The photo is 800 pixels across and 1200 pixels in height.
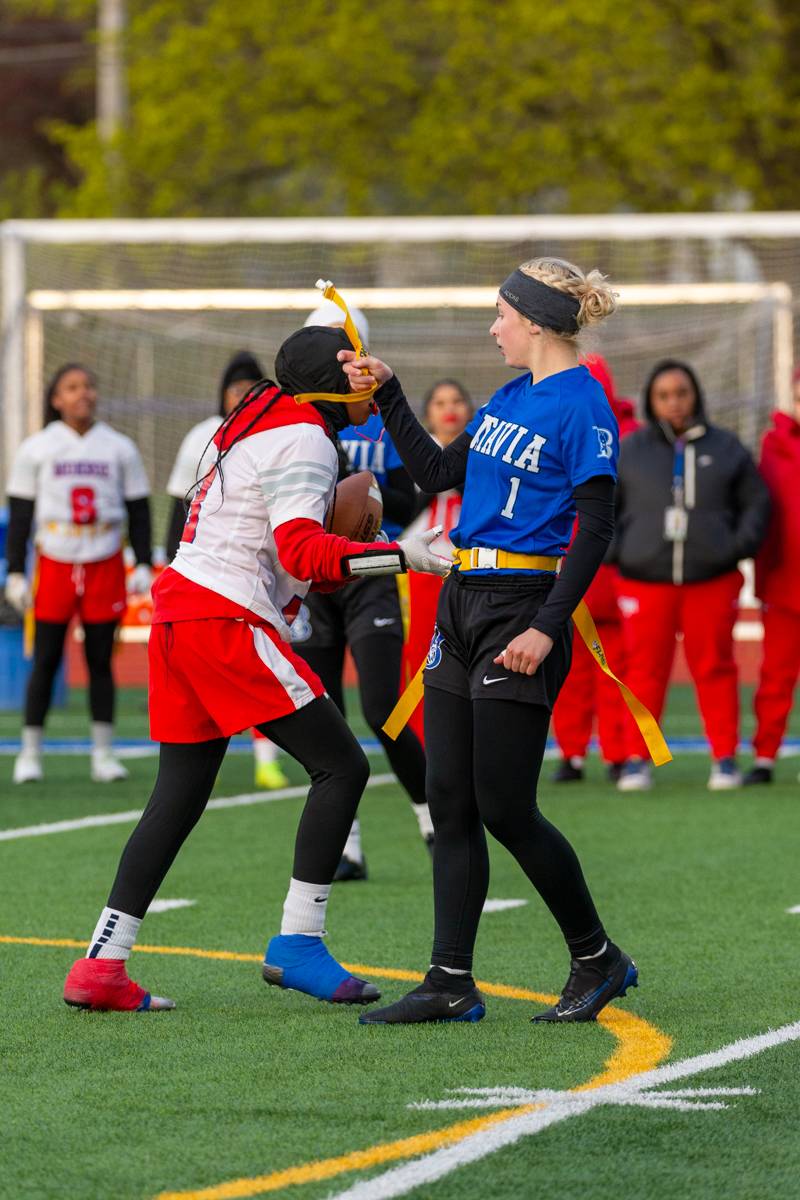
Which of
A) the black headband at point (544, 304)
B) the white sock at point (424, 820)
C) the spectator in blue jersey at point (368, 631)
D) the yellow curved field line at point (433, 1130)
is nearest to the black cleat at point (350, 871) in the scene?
the spectator in blue jersey at point (368, 631)

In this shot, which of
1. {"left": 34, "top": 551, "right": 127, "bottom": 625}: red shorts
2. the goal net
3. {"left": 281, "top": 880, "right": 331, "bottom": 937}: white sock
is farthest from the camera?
the goal net

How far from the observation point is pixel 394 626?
27.6 feet

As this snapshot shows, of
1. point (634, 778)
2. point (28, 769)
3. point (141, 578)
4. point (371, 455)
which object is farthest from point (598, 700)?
point (371, 455)

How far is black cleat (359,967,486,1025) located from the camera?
18.6 ft

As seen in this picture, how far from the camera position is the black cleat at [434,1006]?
5.66 meters

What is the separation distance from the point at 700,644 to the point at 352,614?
11.9 ft

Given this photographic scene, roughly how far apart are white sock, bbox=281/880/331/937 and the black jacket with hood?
229 inches

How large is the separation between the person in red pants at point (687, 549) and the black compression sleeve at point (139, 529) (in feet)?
8.22

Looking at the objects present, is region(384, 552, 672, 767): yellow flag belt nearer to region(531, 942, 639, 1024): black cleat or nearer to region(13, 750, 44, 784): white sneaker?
region(531, 942, 639, 1024): black cleat

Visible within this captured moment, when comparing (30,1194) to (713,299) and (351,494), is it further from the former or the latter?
(713,299)

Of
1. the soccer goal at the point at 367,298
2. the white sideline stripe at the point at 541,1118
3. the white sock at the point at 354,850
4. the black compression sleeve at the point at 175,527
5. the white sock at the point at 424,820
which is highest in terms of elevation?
the soccer goal at the point at 367,298

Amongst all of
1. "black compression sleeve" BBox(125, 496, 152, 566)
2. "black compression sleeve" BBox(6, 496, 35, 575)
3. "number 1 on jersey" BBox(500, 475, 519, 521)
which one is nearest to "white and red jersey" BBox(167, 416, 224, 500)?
"black compression sleeve" BBox(125, 496, 152, 566)

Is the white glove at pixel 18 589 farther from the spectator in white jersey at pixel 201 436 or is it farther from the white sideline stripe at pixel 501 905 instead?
the white sideline stripe at pixel 501 905

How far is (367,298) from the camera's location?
68.7 feet
